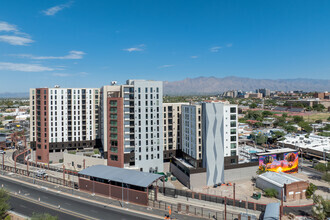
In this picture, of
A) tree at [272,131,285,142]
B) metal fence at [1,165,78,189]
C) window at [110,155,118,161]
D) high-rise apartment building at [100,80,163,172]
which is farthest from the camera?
tree at [272,131,285,142]

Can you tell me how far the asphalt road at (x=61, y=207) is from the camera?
171ft

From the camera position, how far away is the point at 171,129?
3558 inches

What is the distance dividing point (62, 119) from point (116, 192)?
54.2 metres

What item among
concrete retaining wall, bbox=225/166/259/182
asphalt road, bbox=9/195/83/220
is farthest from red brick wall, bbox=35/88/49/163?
concrete retaining wall, bbox=225/166/259/182

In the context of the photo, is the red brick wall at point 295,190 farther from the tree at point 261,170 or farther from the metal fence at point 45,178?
the metal fence at point 45,178

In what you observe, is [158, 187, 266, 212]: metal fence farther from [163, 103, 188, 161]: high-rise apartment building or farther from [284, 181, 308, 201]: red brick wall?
[163, 103, 188, 161]: high-rise apartment building

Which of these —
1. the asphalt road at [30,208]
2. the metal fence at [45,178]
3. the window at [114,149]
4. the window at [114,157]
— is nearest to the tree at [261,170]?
the window at [114,157]

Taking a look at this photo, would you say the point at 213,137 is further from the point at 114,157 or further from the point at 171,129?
the point at 114,157

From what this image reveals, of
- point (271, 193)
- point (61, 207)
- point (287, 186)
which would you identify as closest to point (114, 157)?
point (61, 207)

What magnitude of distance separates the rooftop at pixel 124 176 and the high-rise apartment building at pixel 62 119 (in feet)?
127

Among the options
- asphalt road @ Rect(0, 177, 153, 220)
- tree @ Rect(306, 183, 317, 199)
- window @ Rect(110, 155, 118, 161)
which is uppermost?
window @ Rect(110, 155, 118, 161)

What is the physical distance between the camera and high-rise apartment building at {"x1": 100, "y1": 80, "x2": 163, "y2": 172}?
3167 inches

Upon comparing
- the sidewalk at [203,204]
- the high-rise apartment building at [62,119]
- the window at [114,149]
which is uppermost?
the high-rise apartment building at [62,119]

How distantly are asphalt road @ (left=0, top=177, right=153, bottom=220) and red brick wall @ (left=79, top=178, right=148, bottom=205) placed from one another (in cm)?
572
